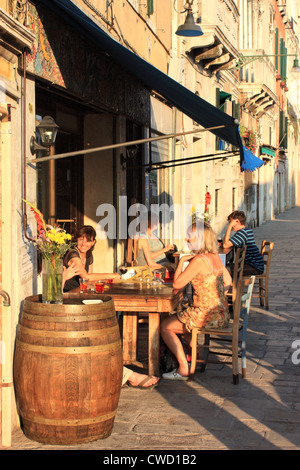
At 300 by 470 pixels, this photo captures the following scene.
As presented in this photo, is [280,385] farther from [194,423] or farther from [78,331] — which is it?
[78,331]

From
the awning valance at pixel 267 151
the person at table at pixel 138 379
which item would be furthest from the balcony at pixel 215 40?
the person at table at pixel 138 379

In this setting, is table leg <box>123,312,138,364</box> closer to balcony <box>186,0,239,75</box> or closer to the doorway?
the doorway

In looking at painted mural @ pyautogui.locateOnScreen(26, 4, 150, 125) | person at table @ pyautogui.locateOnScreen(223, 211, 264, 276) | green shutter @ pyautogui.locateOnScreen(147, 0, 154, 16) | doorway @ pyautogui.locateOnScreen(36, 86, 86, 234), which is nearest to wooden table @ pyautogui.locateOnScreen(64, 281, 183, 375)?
doorway @ pyautogui.locateOnScreen(36, 86, 86, 234)

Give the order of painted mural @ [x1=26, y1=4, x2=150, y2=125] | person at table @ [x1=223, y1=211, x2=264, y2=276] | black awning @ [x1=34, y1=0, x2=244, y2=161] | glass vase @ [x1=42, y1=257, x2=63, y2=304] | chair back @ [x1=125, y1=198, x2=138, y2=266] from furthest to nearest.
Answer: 1. person at table @ [x1=223, y1=211, x2=264, y2=276]
2. chair back @ [x1=125, y1=198, x2=138, y2=266]
3. black awning @ [x1=34, y1=0, x2=244, y2=161]
4. painted mural @ [x1=26, y1=4, x2=150, y2=125]
5. glass vase @ [x1=42, y1=257, x2=63, y2=304]

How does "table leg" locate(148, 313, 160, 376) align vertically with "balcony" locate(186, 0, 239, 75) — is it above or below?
below

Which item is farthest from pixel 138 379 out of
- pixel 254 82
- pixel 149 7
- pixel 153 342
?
pixel 254 82

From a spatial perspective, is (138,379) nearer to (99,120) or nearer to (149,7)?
(99,120)

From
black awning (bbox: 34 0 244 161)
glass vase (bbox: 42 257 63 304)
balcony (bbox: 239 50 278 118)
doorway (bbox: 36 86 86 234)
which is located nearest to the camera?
glass vase (bbox: 42 257 63 304)

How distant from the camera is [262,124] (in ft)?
110

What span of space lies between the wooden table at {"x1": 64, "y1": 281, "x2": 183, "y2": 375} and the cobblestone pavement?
35 cm

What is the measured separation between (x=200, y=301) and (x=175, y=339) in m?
0.45

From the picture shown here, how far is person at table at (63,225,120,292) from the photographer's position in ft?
22.5

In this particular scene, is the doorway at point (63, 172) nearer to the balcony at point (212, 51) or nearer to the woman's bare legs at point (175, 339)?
the woman's bare legs at point (175, 339)
